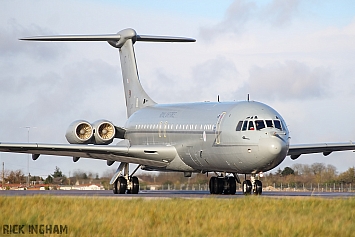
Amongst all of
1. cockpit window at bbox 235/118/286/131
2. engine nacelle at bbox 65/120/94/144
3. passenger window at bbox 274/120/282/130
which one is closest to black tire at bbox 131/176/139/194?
engine nacelle at bbox 65/120/94/144

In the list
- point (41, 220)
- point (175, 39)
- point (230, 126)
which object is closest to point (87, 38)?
point (175, 39)

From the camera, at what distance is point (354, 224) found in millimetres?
17125

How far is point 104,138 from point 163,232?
23681 millimetres

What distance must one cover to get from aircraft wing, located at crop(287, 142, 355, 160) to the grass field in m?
12.2

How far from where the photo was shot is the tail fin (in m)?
44.2

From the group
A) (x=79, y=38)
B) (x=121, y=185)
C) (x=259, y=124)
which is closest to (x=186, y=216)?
(x=259, y=124)

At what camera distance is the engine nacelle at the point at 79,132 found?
38188 millimetres

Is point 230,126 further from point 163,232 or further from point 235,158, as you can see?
point 163,232

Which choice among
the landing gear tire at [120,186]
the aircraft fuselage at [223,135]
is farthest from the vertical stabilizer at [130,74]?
the landing gear tire at [120,186]

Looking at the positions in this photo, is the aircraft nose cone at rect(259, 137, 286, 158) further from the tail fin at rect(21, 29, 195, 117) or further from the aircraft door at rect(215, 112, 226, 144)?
the tail fin at rect(21, 29, 195, 117)

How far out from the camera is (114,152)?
118 ft

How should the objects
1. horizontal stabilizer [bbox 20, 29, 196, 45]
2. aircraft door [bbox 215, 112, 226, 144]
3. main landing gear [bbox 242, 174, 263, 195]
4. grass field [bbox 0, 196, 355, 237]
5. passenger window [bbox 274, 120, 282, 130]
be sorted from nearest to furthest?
grass field [bbox 0, 196, 355, 237]
passenger window [bbox 274, 120, 282, 130]
main landing gear [bbox 242, 174, 263, 195]
aircraft door [bbox 215, 112, 226, 144]
horizontal stabilizer [bbox 20, 29, 196, 45]

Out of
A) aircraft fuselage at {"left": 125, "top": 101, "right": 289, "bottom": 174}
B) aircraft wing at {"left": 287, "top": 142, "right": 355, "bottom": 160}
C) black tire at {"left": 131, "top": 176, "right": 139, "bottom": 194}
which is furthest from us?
black tire at {"left": 131, "top": 176, "right": 139, "bottom": 194}

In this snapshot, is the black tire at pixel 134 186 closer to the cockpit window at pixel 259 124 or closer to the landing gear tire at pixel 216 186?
the landing gear tire at pixel 216 186
